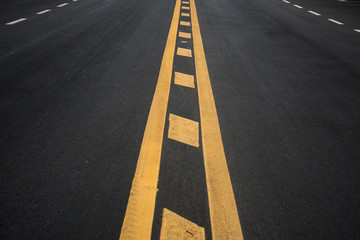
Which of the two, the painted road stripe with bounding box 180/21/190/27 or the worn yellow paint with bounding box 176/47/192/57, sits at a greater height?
the painted road stripe with bounding box 180/21/190/27

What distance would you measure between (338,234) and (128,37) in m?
4.33

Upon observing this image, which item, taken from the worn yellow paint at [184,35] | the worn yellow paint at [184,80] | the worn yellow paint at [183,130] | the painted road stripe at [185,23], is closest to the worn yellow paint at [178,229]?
the worn yellow paint at [183,130]

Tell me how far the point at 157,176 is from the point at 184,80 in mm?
1629

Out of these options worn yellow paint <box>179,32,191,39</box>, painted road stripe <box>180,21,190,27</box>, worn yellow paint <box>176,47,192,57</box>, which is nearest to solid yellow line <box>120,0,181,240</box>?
worn yellow paint <box>176,47,192,57</box>

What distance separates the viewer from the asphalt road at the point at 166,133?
129 cm

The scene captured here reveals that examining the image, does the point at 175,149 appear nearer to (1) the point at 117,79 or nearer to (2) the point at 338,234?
(2) the point at 338,234

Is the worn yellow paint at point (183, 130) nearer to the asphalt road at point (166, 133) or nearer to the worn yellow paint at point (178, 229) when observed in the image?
the asphalt road at point (166, 133)

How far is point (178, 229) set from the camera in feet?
3.97

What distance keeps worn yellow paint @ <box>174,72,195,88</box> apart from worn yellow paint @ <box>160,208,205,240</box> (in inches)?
69.1

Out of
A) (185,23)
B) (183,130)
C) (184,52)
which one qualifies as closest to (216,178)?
(183,130)

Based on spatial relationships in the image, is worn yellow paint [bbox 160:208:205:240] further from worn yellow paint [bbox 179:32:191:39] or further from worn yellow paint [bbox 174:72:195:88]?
worn yellow paint [bbox 179:32:191:39]

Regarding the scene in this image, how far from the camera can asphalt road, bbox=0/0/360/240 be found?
1.29 m

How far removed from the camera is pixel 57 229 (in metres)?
1.19

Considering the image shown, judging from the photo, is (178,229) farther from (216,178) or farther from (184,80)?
(184,80)
